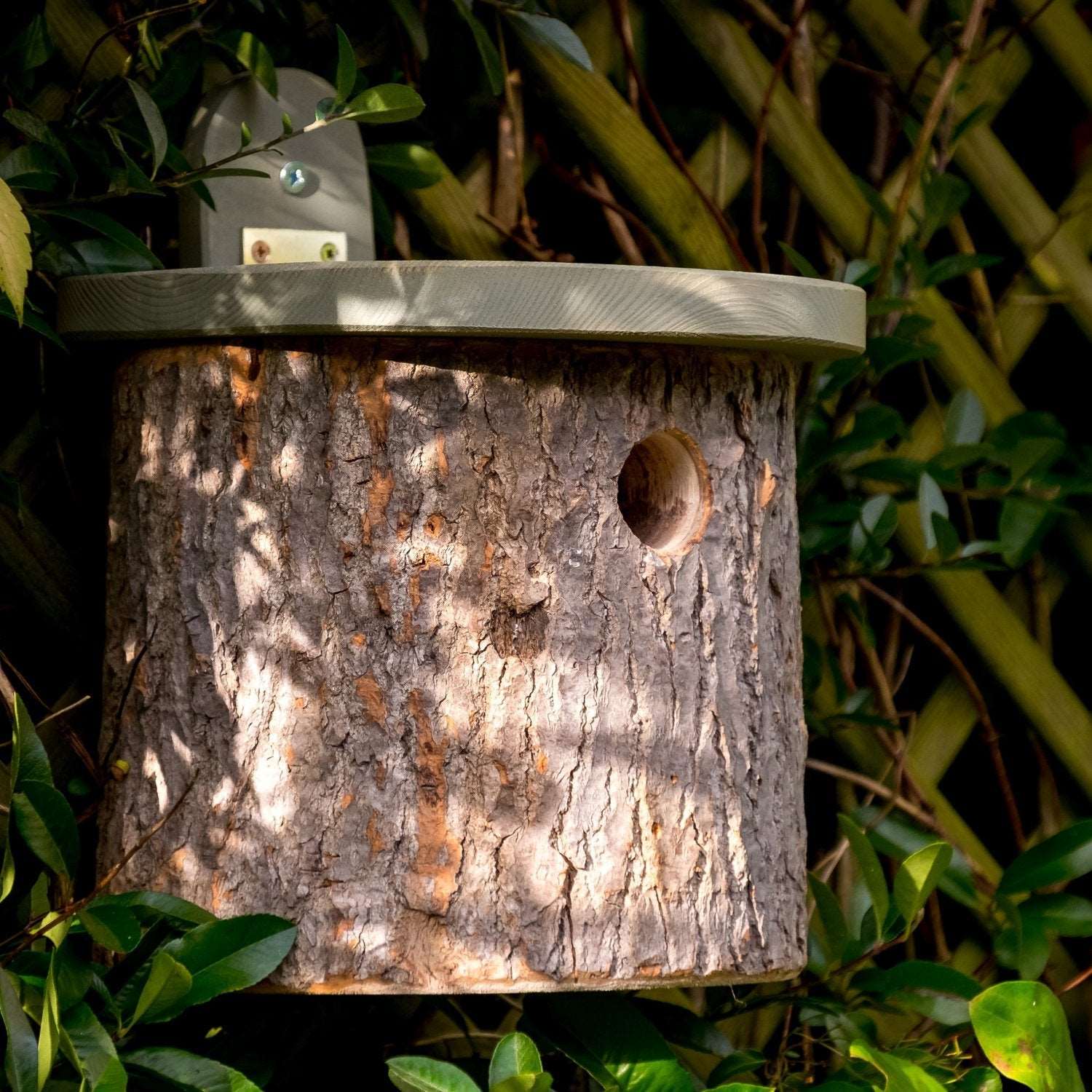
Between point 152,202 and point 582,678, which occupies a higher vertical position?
point 152,202

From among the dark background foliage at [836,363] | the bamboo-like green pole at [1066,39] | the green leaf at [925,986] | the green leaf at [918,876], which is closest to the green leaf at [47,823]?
the dark background foliage at [836,363]

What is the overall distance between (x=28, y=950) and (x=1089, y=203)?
4.69ft

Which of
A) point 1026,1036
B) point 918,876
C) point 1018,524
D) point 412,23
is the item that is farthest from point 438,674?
point 1018,524

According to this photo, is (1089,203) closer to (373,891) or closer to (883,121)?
(883,121)

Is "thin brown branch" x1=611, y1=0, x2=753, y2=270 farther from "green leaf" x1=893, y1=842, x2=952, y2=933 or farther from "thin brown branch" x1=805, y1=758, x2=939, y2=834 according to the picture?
"green leaf" x1=893, y1=842, x2=952, y2=933

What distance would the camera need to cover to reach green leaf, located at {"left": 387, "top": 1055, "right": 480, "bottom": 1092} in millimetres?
958

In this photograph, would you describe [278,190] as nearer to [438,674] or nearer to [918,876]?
[438,674]

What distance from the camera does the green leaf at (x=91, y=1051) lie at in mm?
839

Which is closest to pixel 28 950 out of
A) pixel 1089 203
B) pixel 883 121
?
pixel 883 121

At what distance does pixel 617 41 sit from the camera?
149 cm

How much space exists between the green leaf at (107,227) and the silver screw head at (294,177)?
15cm

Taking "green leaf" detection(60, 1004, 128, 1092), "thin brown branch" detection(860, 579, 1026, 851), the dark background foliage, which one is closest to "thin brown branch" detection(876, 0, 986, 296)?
the dark background foliage

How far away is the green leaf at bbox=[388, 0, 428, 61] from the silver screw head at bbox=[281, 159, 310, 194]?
6.9 inches

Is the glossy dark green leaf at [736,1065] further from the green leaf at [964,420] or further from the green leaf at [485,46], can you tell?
the green leaf at [485,46]
